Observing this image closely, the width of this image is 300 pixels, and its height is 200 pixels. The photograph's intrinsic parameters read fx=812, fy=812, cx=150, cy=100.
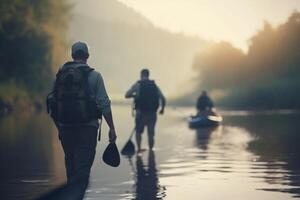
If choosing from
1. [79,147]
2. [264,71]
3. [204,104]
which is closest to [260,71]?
[264,71]

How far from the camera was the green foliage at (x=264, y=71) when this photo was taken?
219 ft

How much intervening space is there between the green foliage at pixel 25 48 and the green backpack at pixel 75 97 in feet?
155

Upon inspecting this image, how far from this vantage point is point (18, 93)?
56.5 metres

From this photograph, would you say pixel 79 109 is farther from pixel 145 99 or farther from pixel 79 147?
pixel 145 99

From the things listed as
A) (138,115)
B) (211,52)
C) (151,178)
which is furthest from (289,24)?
(151,178)

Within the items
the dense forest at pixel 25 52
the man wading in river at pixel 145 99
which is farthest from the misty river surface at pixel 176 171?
the dense forest at pixel 25 52

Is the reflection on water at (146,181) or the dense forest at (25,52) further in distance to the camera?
the dense forest at (25,52)

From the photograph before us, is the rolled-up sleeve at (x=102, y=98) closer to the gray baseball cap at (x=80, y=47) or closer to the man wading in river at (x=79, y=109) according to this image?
the man wading in river at (x=79, y=109)

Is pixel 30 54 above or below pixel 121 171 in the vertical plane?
above

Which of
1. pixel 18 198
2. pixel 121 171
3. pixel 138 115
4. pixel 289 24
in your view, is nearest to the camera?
pixel 18 198

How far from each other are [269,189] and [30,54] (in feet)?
158

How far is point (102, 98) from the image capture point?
30.2 feet

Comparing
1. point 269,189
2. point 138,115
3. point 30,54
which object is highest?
point 30,54

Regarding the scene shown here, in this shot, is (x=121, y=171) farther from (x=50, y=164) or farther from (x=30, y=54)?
(x=30, y=54)
